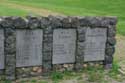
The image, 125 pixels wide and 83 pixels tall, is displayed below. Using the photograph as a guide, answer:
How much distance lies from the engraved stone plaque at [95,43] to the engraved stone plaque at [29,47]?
167cm

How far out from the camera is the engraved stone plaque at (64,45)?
13242mm

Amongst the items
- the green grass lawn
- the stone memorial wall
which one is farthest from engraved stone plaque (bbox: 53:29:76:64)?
the green grass lawn

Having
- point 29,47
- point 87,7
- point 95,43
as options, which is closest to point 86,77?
point 95,43

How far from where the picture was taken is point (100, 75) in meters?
13.3

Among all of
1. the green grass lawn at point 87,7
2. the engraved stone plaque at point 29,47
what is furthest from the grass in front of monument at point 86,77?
the green grass lawn at point 87,7

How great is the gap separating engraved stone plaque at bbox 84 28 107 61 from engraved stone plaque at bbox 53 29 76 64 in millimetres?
500

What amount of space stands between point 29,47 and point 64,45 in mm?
1193

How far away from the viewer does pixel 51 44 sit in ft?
43.0

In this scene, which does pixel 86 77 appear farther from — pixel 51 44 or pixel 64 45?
pixel 51 44

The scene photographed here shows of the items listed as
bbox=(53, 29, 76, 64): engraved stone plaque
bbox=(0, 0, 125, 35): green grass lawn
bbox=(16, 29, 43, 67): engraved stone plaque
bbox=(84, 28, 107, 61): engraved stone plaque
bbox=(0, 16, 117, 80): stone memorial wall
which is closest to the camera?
bbox=(0, 16, 117, 80): stone memorial wall

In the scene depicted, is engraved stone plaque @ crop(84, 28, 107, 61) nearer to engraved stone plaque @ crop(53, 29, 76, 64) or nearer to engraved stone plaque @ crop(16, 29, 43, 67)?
engraved stone plaque @ crop(53, 29, 76, 64)

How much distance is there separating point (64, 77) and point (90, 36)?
1688 millimetres

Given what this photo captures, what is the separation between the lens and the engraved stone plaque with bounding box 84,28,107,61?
13.8m

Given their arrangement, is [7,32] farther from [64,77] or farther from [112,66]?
[112,66]
